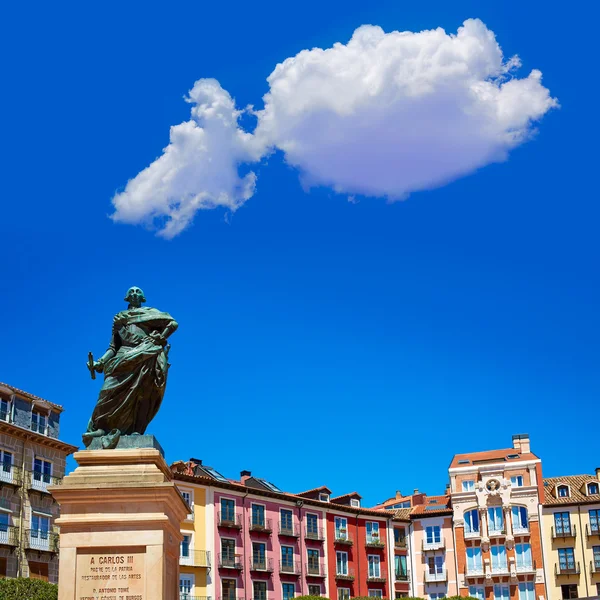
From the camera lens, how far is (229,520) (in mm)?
73875

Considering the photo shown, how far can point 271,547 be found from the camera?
252ft

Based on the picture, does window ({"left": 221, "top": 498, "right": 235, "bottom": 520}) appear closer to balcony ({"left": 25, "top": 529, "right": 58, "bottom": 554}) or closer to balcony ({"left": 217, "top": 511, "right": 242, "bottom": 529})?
balcony ({"left": 217, "top": 511, "right": 242, "bottom": 529})

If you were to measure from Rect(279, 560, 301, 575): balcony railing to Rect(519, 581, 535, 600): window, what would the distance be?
21534 millimetres

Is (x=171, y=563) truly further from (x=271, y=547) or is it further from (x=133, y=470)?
(x=271, y=547)

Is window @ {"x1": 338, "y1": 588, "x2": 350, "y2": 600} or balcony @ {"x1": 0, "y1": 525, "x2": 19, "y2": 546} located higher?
balcony @ {"x1": 0, "y1": 525, "x2": 19, "y2": 546}

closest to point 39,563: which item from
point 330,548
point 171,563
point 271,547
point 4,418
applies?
point 4,418

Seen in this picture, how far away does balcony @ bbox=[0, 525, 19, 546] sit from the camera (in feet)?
192

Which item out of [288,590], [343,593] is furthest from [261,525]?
[343,593]

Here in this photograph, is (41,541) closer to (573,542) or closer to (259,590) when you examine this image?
(259,590)

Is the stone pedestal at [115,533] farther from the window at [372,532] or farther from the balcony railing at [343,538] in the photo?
the window at [372,532]

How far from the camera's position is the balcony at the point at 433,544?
8850 cm

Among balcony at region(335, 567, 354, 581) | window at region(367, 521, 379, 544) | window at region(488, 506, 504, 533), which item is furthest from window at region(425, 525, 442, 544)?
balcony at region(335, 567, 354, 581)

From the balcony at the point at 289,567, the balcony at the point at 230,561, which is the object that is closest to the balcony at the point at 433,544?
the balcony at the point at 289,567

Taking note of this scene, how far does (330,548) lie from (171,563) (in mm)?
68922
